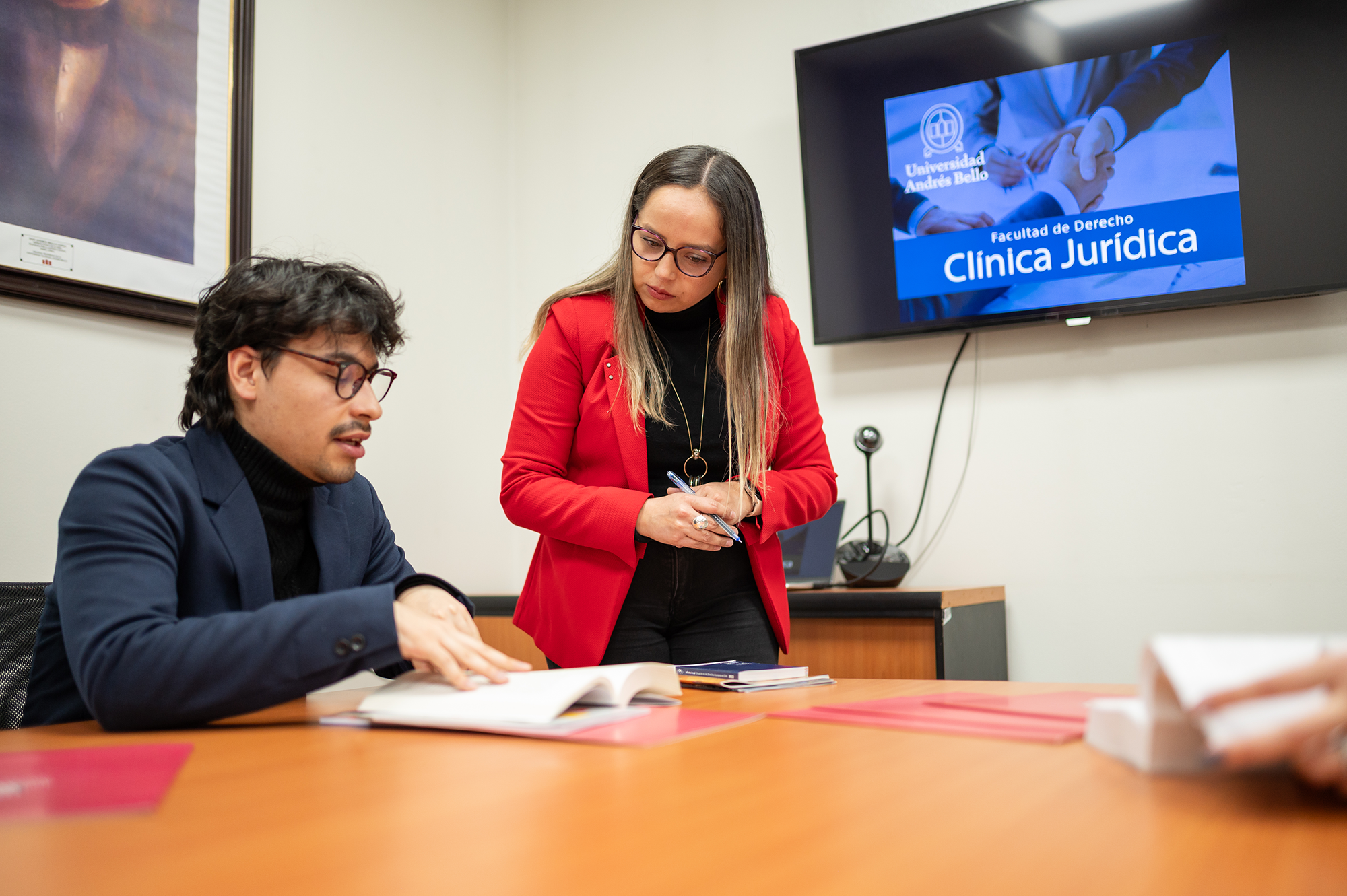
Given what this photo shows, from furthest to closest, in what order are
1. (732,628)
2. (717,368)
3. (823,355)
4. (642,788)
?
1. (823,355)
2. (717,368)
3. (732,628)
4. (642,788)

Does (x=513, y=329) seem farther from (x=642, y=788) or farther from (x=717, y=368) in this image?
(x=642, y=788)

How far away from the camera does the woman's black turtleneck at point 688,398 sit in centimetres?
165

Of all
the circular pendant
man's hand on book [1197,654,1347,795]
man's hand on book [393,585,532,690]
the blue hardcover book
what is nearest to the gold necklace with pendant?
the circular pendant

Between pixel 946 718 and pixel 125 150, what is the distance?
2.10m

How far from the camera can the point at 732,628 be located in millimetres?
1584

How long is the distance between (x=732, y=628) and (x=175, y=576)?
0.83 m

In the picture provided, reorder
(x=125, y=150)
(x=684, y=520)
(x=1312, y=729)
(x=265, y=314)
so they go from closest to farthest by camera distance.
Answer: (x=1312, y=729) → (x=265, y=314) → (x=684, y=520) → (x=125, y=150)

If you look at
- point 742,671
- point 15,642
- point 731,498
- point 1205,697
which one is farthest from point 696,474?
point 1205,697

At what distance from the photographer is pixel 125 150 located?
2.16 meters

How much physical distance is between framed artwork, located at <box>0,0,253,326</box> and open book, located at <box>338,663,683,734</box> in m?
→ 1.49

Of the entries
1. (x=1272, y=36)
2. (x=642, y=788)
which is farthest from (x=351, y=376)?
(x=1272, y=36)

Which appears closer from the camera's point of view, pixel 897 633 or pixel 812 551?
pixel 897 633

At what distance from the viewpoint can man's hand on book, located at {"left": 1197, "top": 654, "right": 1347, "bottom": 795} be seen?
21.0 inches

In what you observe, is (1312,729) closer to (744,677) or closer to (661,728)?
(661,728)
